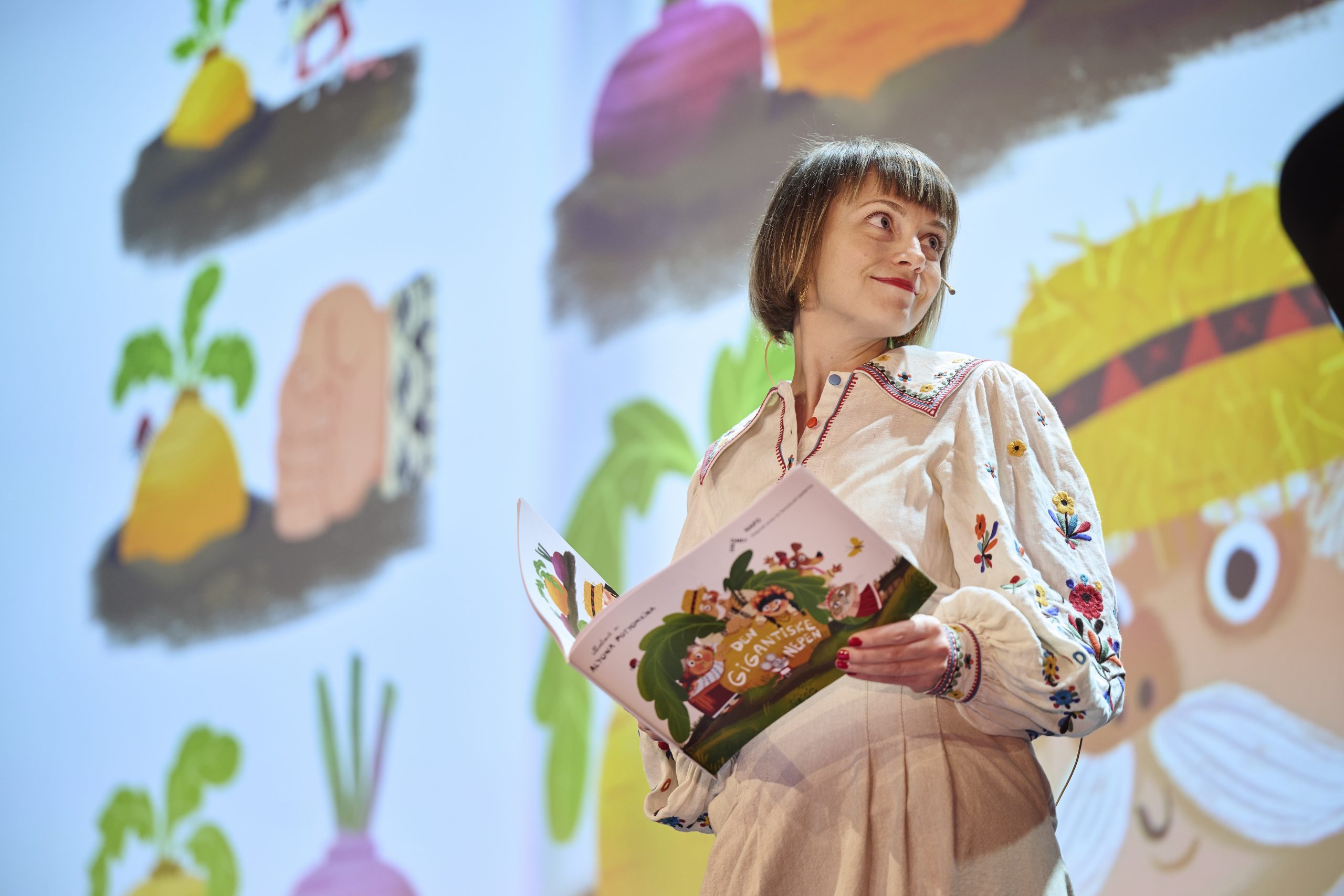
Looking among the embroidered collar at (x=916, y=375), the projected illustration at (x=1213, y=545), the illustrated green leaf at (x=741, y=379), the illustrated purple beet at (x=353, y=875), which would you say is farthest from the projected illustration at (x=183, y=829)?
the embroidered collar at (x=916, y=375)

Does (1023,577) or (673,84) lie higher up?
(673,84)

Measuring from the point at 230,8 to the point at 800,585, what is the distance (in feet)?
10.5

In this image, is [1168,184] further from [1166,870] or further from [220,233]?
[220,233]

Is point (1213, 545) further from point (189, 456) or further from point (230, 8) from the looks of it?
point (230, 8)

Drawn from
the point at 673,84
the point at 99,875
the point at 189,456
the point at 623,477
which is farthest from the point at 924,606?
the point at 99,875

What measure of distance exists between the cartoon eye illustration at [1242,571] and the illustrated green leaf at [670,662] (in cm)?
96

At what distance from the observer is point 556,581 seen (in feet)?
3.82

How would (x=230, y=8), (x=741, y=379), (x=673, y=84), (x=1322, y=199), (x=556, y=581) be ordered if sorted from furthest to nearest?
1. (x=230, y=8)
2. (x=673, y=84)
3. (x=741, y=379)
4. (x=556, y=581)
5. (x=1322, y=199)

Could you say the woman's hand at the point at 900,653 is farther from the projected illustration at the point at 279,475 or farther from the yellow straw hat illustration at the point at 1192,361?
the projected illustration at the point at 279,475

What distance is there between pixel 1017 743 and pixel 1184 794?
695 millimetres

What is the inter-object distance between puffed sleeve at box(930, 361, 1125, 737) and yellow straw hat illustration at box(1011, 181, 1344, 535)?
63 centimetres

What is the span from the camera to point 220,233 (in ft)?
11.1

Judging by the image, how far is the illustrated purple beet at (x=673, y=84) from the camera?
2.42 meters

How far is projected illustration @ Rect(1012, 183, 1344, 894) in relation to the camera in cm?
159
